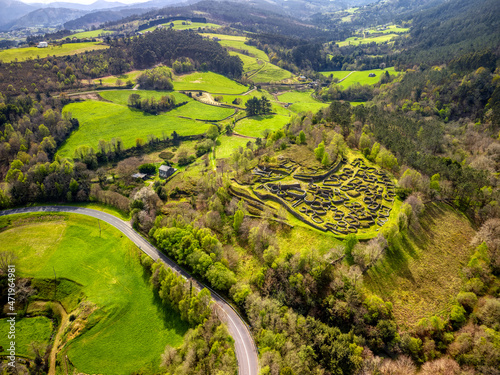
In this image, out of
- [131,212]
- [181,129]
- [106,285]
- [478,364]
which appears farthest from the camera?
[181,129]

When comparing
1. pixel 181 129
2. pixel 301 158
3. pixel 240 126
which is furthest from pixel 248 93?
pixel 301 158

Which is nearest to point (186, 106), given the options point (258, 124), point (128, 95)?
point (128, 95)

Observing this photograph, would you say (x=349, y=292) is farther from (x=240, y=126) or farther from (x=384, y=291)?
(x=240, y=126)

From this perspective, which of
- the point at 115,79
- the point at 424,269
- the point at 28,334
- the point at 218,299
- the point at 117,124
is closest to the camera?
Result: the point at 28,334

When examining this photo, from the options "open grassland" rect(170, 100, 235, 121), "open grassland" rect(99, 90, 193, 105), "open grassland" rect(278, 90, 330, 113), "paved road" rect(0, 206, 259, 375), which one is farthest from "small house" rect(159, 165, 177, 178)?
"open grassland" rect(278, 90, 330, 113)

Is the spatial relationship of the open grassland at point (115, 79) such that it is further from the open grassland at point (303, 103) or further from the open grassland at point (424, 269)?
the open grassland at point (424, 269)

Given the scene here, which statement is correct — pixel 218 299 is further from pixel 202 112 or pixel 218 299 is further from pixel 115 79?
pixel 115 79
